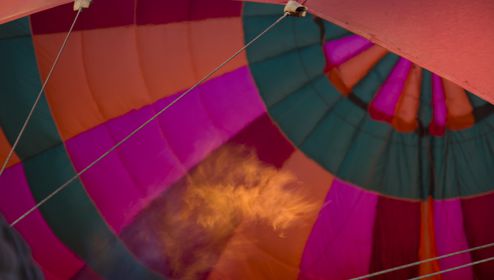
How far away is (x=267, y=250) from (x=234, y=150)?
73 cm

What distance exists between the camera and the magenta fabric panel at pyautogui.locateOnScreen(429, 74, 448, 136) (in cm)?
430

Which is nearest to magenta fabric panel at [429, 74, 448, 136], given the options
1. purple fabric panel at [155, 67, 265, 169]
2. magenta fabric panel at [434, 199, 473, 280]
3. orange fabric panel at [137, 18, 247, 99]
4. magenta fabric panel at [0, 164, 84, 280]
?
magenta fabric panel at [434, 199, 473, 280]

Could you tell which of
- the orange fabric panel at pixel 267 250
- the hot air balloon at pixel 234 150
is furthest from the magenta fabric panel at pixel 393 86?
the orange fabric panel at pixel 267 250

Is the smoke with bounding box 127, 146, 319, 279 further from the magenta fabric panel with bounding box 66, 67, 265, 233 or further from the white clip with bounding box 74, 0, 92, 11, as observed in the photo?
the white clip with bounding box 74, 0, 92, 11

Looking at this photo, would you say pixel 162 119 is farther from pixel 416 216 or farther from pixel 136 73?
pixel 416 216

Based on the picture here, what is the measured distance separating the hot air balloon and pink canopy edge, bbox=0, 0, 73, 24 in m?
1.65

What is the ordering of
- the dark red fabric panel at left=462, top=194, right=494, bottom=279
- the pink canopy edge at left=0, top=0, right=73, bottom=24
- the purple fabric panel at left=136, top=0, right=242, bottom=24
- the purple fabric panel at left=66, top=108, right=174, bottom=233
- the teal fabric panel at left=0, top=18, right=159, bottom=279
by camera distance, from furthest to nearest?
the dark red fabric panel at left=462, top=194, right=494, bottom=279 < the purple fabric panel at left=66, top=108, right=174, bottom=233 < the teal fabric panel at left=0, top=18, right=159, bottom=279 < the purple fabric panel at left=136, top=0, right=242, bottom=24 < the pink canopy edge at left=0, top=0, right=73, bottom=24

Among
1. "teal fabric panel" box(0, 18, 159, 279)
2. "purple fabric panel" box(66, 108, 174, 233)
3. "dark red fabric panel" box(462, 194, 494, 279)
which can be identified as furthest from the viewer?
"dark red fabric panel" box(462, 194, 494, 279)

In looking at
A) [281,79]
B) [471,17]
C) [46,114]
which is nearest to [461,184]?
[281,79]

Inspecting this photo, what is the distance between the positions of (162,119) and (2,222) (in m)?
3.18

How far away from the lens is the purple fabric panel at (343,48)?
4230 millimetres

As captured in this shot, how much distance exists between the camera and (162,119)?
4.37 m

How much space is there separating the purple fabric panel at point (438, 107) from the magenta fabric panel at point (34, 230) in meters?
2.58

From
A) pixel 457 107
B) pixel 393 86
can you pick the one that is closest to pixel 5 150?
pixel 393 86
